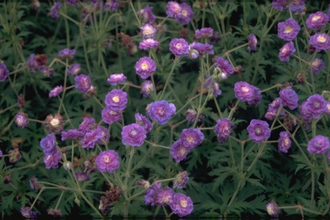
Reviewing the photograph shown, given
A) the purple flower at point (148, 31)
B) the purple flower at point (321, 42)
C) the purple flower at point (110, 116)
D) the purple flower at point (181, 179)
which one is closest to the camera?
the purple flower at point (181, 179)

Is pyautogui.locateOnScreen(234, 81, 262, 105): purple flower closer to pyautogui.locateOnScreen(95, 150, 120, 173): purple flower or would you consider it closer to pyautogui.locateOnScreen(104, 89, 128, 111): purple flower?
pyautogui.locateOnScreen(104, 89, 128, 111): purple flower

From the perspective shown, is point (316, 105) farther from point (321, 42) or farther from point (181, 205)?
point (181, 205)

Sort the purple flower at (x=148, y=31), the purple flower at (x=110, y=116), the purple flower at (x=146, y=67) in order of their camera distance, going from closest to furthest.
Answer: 1. the purple flower at (x=110, y=116)
2. the purple flower at (x=146, y=67)
3. the purple flower at (x=148, y=31)

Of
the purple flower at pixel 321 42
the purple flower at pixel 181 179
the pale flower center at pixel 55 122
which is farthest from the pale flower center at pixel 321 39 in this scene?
the pale flower center at pixel 55 122

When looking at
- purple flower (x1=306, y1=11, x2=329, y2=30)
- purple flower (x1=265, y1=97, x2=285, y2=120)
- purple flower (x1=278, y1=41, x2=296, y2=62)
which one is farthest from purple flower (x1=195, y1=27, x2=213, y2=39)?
purple flower (x1=265, y1=97, x2=285, y2=120)

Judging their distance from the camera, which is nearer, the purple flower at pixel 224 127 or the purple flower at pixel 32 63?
the purple flower at pixel 224 127

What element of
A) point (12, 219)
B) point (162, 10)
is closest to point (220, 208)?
point (12, 219)

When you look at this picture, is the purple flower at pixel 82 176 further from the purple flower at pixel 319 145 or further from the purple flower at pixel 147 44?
the purple flower at pixel 319 145
